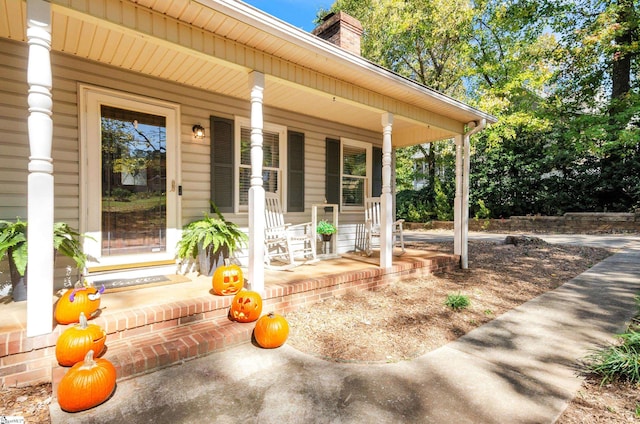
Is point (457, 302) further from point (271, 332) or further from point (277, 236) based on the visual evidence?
point (277, 236)

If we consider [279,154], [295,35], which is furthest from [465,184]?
[295,35]

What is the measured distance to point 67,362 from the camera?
6.42ft

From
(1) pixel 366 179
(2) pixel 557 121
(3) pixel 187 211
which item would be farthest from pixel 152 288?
(2) pixel 557 121

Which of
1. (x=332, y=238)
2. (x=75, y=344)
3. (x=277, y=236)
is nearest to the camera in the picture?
(x=75, y=344)

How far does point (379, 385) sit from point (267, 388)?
0.69m

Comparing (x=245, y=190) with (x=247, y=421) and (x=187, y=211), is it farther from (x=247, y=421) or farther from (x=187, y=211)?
(x=247, y=421)

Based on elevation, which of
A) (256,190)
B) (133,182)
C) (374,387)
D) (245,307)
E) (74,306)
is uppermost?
(133,182)

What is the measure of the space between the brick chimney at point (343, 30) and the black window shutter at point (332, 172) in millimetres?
1496

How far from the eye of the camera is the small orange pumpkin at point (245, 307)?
8.98 ft

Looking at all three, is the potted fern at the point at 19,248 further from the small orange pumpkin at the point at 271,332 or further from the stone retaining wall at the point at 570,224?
the stone retaining wall at the point at 570,224

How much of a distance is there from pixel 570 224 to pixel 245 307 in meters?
11.1

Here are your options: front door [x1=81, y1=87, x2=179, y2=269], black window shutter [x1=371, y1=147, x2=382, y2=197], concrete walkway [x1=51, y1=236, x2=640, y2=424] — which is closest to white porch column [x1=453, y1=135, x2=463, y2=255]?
black window shutter [x1=371, y1=147, x2=382, y2=197]

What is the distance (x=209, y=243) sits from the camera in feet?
11.3

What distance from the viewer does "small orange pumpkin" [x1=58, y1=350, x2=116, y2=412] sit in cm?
169
